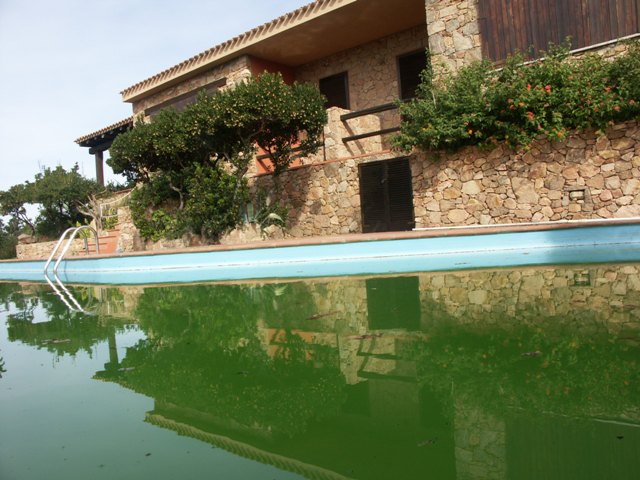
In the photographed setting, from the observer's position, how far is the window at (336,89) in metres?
12.4

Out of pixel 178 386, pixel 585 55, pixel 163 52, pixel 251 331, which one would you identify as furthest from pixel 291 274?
pixel 163 52

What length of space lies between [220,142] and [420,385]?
868cm

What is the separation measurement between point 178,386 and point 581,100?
7331 mm

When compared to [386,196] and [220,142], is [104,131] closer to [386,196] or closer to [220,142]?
[220,142]

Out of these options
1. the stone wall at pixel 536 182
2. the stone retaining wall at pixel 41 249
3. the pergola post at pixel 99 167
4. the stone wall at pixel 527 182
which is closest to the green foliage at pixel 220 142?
the stone wall at pixel 527 182

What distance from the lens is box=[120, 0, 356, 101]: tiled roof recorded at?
33.0 feet

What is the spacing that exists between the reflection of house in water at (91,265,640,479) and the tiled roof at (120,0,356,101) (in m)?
8.12

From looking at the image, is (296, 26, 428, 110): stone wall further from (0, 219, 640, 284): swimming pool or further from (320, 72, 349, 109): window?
(0, 219, 640, 284): swimming pool

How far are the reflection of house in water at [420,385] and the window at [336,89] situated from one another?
9.45m

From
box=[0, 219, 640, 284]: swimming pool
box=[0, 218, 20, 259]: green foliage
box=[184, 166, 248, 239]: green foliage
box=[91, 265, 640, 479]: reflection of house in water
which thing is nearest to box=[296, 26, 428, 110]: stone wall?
box=[184, 166, 248, 239]: green foliage

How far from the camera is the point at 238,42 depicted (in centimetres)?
1147

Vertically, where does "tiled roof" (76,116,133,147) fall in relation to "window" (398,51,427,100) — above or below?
above

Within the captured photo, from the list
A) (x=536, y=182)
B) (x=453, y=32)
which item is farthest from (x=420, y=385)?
(x=453, y=32)

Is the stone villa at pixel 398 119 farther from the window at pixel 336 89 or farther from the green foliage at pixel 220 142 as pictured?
the green foliage at pixel 220 142
